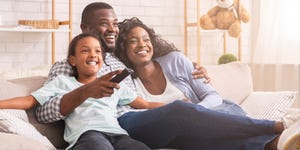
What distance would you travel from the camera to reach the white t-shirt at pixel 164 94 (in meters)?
2.70

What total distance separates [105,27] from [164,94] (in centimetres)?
43

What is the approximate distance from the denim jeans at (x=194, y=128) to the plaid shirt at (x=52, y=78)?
0.18 m

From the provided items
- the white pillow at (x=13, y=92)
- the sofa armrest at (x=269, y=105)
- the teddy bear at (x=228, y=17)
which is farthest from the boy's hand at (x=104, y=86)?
the teddy bear at (x=228, y=17)

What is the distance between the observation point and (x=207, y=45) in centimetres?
499

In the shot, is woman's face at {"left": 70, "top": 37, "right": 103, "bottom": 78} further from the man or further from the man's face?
the man's face

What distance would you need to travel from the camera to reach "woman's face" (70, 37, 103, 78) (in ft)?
8.06

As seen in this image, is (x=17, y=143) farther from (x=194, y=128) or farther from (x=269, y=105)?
(x=269, y=105)

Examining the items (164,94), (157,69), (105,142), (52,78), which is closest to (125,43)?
(157,69)

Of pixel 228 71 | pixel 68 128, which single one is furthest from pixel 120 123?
pixel 228 71

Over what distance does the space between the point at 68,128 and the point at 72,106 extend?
0.10 m

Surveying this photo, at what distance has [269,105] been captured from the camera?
279cm

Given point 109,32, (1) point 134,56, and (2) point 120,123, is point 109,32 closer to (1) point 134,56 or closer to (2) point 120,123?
(1) point 134,56

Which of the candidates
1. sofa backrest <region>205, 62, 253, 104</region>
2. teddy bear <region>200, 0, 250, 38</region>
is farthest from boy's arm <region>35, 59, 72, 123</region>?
teddy bear <region>200, 0, 250, 38</region>

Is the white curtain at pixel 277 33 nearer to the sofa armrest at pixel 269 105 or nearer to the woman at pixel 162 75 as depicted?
the sofa armrest at pixel 269 105
